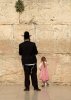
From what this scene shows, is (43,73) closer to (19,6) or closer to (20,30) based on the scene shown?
(20,30)

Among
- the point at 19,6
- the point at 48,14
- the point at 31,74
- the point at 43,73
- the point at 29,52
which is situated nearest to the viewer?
the point at 29,52

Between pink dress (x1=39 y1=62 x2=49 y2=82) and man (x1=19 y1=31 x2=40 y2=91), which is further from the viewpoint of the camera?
pink dress (x1=39 y1=62 x2=49 y2=82)

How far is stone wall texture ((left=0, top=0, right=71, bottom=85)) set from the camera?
611 inches

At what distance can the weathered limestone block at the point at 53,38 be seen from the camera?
1555cm

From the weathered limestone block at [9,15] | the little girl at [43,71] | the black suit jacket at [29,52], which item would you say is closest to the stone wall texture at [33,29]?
the weathered limestone block at [9,15]

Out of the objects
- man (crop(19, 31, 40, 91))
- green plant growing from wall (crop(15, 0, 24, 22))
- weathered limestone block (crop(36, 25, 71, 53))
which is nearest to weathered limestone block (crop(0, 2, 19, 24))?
green plant growing from wall (crop(15, 0, 24, 22))

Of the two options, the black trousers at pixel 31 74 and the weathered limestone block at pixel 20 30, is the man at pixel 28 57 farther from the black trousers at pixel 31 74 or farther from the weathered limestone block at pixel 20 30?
the weathered limestone block at pixel 20 30

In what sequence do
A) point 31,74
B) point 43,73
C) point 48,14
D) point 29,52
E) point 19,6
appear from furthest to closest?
point 48,14
point 19,6
point 43,73
point 31,74
point 29,52

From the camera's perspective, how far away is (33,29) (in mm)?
15570

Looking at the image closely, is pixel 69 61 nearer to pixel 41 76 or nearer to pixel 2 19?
pixel 41 76

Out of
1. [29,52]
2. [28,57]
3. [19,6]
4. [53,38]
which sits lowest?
[28,57]

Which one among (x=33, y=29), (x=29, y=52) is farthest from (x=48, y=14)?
(x=29, y=52)

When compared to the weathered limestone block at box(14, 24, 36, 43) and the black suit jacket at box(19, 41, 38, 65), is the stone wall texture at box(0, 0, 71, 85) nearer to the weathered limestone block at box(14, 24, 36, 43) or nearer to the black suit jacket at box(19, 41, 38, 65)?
the weathered limestone block at box(14, 24, 36, 43)

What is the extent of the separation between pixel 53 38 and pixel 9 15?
1583 mm
